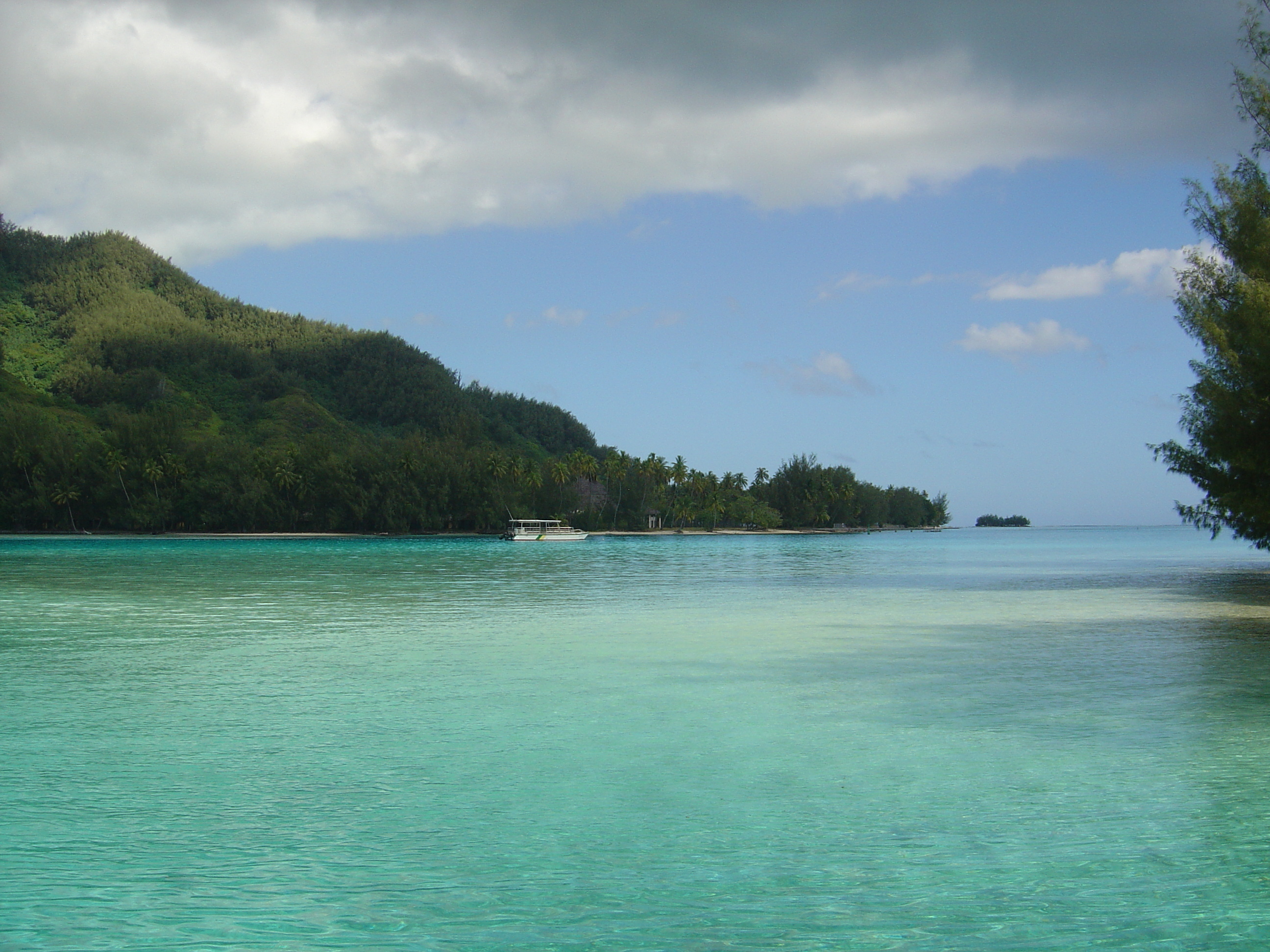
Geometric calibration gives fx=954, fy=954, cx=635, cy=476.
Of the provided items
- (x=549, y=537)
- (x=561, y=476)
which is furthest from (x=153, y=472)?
(x=561, y=476)

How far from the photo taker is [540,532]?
103m

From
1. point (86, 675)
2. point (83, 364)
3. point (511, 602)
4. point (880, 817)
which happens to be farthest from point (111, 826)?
point (83, 364)

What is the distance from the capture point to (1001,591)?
3638 cm

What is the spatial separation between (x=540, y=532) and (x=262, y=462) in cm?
3483

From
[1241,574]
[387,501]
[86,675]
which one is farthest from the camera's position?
[387,501]

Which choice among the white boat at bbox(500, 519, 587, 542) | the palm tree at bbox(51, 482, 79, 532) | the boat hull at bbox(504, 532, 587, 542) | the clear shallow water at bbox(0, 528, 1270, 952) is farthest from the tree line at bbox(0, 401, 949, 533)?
the clear shallow water at bbox(0, 528, 1270, 952)

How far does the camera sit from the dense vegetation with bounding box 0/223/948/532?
103688 millimetres

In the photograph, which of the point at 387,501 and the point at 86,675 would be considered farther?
the point at 387,501

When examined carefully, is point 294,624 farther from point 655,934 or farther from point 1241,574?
point 1241,574

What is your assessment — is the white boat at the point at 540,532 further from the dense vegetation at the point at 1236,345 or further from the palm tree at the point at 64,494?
the dense vegetation at the point at 1236,345

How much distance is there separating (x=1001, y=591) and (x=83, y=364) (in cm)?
18029

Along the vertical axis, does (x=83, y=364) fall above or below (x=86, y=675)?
above

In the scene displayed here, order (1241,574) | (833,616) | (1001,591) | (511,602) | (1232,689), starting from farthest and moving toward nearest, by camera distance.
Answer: (1241,574) → (1001,591) → (511,602) → (833,616) → (1232,689)

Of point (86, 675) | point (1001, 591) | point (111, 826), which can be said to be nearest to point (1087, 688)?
point (111, 826)
